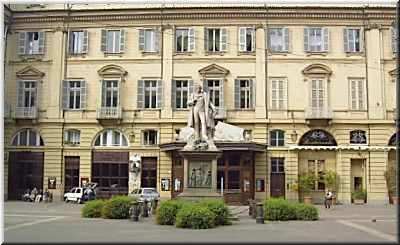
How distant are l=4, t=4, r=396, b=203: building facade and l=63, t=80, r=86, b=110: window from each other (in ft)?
0.28

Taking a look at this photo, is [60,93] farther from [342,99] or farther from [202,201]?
[202,201]

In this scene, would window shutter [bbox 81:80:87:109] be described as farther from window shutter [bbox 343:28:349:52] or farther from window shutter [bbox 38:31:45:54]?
window shutter [bbox 343:28:349:52]

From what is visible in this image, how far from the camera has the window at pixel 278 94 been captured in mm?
40219

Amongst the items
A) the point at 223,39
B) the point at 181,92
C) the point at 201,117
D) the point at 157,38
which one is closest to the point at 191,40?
the point at 223,39

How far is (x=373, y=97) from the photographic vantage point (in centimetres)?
3994

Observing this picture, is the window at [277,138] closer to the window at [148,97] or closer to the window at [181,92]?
the window at [181,92]

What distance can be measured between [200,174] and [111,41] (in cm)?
2383

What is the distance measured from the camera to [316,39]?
40.9 metres

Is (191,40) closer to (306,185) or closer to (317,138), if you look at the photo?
(317,138)

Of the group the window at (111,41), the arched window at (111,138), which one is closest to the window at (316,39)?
the window at (111,41)

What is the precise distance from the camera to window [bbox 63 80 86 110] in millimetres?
41656

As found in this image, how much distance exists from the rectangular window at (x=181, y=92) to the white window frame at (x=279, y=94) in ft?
21.4

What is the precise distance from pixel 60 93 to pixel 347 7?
23199 millimetres

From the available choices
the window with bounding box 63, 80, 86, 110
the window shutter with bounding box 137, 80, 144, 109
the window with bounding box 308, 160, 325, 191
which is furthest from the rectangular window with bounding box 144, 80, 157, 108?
the window with bounding box 308, 160, 325, 191
